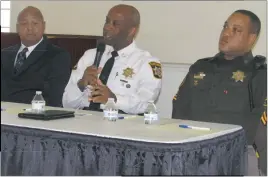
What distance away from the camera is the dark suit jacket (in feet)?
13.4

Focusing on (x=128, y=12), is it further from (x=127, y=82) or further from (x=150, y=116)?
(x=150, y=116)

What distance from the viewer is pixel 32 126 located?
2.58 metres

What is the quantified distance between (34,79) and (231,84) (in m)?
1.61

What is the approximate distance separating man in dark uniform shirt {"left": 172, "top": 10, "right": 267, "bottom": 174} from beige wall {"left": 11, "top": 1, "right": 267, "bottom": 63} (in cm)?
84

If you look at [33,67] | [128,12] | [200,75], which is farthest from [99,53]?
[200,75]

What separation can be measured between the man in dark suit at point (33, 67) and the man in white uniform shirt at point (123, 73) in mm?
267

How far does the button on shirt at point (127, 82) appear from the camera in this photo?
12.1 ft

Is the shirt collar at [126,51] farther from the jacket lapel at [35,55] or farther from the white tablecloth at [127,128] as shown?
the white tablecloth at [127,128]

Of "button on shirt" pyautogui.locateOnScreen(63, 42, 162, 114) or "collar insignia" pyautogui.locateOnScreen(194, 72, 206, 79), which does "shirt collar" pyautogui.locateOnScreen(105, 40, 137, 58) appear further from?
"collar insignia" pyautogui.locateOnScreen(194, 72, 206, 79)

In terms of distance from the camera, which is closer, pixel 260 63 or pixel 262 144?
pixel 262 144

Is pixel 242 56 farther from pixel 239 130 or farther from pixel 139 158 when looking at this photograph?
pixel 139 158

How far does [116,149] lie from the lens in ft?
7.73

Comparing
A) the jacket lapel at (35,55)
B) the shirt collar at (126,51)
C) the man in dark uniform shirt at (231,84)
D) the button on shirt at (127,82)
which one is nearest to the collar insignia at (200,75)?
the man in dark uniform shirt at (231,84)

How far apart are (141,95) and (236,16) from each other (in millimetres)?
869
